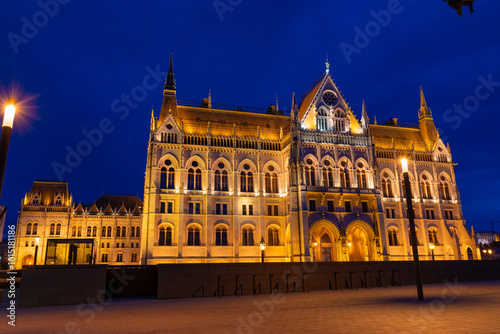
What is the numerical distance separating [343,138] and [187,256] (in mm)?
26207

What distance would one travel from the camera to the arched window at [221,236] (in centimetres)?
4662

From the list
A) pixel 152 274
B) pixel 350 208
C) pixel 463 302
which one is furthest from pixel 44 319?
pixel 350 208

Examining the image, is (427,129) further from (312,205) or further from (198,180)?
(198,180)

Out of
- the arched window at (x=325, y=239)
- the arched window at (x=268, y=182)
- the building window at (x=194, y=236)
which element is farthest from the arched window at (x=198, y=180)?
the arched window at (x=325, y=239)

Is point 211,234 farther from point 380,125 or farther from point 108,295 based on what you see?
point 380,125

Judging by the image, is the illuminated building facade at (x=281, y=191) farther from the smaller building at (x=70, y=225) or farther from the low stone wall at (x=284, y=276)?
the smaller building at (x=70, y=225)

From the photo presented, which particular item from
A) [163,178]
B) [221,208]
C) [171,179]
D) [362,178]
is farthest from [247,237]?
[362,178]

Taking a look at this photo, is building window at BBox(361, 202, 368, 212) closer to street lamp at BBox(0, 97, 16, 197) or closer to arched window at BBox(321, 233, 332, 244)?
arched window at BBox(321, 233, 332, 244)

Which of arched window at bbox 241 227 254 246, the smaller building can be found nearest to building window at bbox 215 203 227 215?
arched window at bbox 241 227 254 246

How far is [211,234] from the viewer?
46.1 m

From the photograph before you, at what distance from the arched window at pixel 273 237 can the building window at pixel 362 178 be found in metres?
13.3

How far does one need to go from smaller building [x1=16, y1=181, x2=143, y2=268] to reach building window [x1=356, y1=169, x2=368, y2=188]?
4738 centimetres

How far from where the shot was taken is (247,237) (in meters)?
47.6

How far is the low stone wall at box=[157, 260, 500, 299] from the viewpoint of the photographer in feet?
72.6
